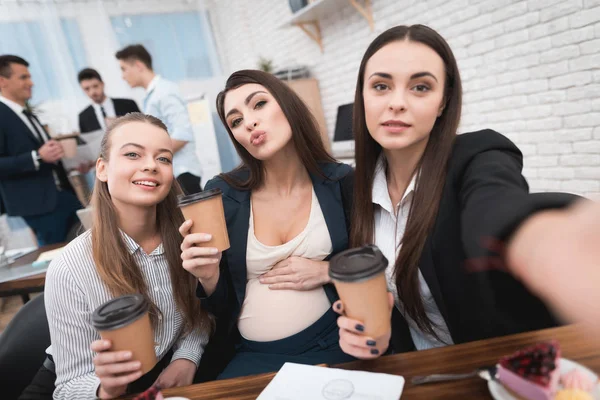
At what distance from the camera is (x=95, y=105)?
177 inches

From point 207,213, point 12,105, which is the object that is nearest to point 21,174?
point 12,105

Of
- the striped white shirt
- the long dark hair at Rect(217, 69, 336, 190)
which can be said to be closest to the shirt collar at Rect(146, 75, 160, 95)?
the long dark hair at Rect(217, 69, 336, 190)

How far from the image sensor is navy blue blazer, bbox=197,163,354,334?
1.45m

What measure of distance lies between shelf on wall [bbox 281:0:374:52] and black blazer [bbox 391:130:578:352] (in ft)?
9.76

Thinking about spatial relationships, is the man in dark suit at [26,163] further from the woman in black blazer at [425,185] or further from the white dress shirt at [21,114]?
the woman in black blazer at [425,185]

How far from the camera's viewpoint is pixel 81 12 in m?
5.54

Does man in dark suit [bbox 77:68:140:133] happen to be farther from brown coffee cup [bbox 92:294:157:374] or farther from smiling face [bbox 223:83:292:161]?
brown coffee cup [bbox 92:294:157:374]

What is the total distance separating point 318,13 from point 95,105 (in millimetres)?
2830

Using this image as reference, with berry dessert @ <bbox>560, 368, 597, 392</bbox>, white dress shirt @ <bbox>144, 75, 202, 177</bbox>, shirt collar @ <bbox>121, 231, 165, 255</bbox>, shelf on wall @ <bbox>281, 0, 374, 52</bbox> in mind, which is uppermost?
shelf on wall @ <bbox>281, 0, 374, 52</bbox>

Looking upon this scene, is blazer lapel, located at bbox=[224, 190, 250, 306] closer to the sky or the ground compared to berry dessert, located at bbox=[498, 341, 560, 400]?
closer to the sky

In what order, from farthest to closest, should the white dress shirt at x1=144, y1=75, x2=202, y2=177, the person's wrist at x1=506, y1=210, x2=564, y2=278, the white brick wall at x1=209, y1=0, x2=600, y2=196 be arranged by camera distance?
the white dress shirt at x1=144, y1=75, x2=202, y2=177, the white brick wall at x1=209, y1=0, x2=600, y2=196, the person's wrist at x1=506, y1=210, x2=564, y2=278

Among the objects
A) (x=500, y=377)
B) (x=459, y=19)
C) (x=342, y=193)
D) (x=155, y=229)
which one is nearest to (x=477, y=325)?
(x=500, y=377)

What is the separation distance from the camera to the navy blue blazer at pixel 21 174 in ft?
9.43

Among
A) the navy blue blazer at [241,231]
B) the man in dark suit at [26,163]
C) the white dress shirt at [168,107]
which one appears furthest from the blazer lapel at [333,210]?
the man in dark suit at [26,163]
